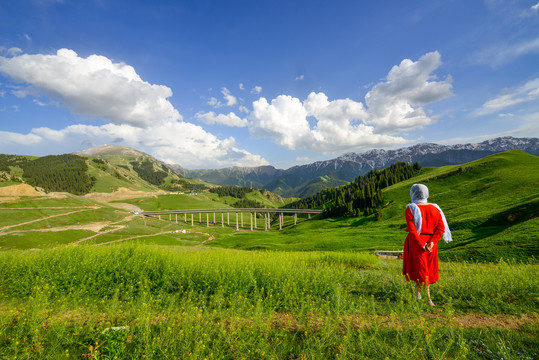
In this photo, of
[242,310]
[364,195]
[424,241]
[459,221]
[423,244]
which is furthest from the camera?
[364,195]

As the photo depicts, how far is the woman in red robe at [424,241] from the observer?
7047 mm

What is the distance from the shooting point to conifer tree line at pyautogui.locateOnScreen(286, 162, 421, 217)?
83.0 meters

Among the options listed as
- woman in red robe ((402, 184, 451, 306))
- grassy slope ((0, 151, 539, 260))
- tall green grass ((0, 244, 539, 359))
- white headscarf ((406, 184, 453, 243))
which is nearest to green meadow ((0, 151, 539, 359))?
tall green grass ((0, 244, 539, 359))

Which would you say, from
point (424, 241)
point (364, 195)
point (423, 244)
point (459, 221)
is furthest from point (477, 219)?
point (364, 195)

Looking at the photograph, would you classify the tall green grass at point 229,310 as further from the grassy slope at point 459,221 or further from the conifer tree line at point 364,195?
the conifer tree line at point 364,195

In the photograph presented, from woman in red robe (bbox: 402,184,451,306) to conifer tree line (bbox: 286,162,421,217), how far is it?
258 feet

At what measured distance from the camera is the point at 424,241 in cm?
715

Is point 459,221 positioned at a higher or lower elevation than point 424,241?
lower

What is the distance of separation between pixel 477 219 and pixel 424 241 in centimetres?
4070

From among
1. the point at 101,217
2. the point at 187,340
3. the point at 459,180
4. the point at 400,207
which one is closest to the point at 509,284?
the point at 187,340

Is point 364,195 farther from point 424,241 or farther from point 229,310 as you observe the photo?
point 229,310

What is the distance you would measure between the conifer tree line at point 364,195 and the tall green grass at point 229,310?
78804 millimetres

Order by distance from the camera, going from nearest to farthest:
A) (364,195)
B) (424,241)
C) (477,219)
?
(424,241) < (477,219) < (364,195)

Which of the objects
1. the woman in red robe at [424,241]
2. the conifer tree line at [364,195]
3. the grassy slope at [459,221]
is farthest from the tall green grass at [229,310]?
the conifer tree line at [364,195]
